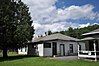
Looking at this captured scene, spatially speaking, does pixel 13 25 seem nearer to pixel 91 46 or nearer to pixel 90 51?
pixel 91 46

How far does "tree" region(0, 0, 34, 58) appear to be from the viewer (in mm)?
35375

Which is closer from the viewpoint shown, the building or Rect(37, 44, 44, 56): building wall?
the building

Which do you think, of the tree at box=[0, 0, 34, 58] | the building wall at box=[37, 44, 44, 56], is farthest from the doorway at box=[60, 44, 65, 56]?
the tree at box=[0, 0, 34, 58]

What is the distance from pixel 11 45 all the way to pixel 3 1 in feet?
28.1

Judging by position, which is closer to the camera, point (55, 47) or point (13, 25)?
point (55, 47)

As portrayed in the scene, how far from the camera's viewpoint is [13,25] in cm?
3753

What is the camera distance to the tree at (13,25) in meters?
35.4

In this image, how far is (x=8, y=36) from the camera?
3522 cm

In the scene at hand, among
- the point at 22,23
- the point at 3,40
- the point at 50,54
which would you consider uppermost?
the point at 22,23

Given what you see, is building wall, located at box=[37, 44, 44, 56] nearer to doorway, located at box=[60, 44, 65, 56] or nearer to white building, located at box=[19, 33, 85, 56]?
white building, located at box=[19, 33, 85, 56]

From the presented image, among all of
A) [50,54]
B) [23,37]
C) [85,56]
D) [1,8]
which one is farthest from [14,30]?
[85,56]

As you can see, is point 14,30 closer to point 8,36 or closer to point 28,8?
point 8,36

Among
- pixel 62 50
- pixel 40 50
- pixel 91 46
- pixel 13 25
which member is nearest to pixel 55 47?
pixel 62 50

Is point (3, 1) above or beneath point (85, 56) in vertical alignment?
above
